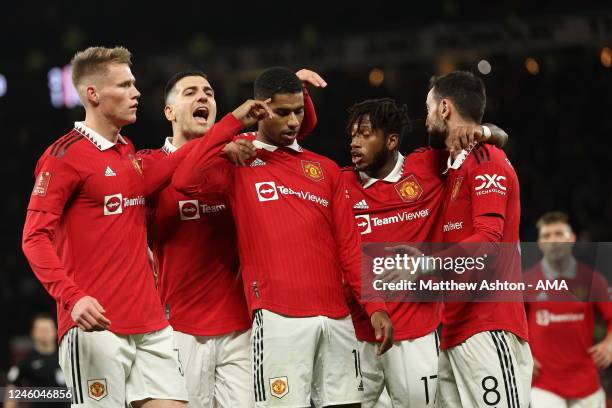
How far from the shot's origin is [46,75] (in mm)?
17844

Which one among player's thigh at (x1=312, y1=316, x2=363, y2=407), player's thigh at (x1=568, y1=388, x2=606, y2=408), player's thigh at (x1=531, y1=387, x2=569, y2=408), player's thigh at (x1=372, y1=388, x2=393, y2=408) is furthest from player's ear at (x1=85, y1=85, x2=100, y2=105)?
player's thigh at (x1=568, y1=388, x2=606, y2=408)

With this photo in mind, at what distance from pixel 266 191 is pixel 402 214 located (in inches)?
34.4

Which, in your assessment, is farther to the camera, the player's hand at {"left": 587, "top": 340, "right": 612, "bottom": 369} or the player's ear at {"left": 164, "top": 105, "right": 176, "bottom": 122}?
the player's hand at {"left": 587, "top": 340, "right": 612, "bottom": 369}

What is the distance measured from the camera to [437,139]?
5406 millimetres

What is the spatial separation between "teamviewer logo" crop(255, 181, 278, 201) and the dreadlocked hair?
0.77 m

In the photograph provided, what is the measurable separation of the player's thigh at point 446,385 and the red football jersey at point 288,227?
585mm

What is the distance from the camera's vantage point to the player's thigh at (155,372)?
4.61 meters

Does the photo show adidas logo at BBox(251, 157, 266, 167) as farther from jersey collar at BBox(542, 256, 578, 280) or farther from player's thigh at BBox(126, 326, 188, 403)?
jersey collar at BBox(542, 256, 578, 280)

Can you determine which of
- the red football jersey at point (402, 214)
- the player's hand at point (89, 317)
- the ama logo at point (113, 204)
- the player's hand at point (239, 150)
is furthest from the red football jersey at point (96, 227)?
the red football jersey at point (402, 214)

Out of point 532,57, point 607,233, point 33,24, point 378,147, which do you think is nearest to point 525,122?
point 532,57

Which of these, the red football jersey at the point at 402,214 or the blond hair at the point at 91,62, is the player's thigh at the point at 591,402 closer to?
the red football jersey at the point at 402,214

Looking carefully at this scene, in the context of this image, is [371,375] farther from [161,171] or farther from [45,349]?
[45,349]

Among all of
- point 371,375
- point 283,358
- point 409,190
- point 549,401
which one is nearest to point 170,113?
point 409,190

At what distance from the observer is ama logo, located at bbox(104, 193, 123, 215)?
4668 mm
